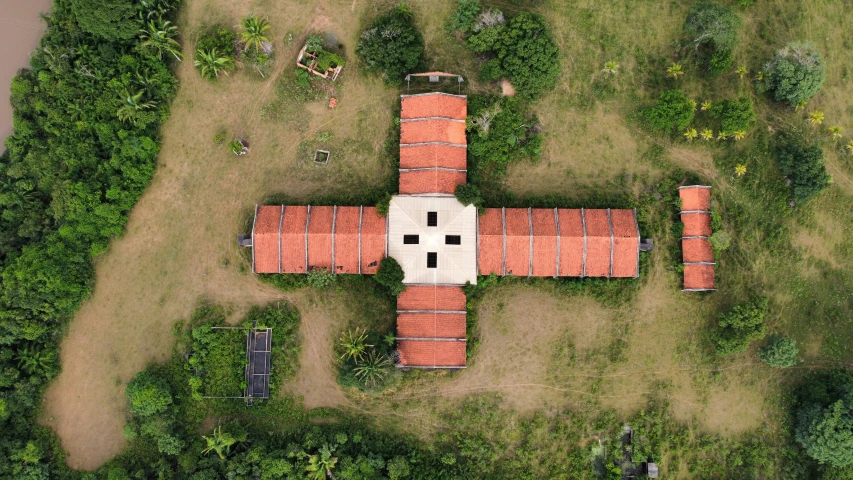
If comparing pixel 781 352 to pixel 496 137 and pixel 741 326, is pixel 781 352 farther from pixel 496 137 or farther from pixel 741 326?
pixel 496 137

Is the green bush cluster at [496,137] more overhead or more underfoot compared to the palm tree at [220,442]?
more overhead

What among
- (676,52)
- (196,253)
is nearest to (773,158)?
(676,52)

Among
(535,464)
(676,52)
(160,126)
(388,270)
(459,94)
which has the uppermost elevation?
(676,52)

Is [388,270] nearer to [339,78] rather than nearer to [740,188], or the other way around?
[339,78]

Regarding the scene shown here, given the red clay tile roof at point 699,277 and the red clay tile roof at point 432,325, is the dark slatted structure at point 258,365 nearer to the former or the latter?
the red clay tile roof at point 432,325

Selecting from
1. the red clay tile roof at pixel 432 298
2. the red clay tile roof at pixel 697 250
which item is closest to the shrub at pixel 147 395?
the red clay tile roof at pixel 432 298

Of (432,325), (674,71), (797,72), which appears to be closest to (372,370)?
(432,325)
